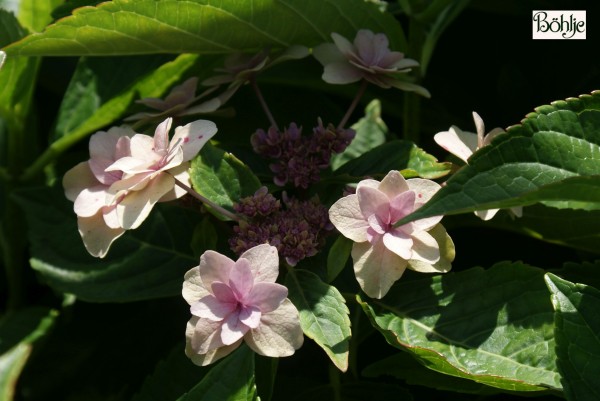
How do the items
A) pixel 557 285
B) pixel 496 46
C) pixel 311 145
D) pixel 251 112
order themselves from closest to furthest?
1. pixel 557 285
2. pixel 311 145
3. pixel 251 112
4. pixel 496 46

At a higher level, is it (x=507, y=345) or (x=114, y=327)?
(x=507, y=345)

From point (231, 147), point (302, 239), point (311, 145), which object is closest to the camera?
point (302, 239)

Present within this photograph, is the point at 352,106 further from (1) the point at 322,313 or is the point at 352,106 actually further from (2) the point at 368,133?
(1) the point at 322,313

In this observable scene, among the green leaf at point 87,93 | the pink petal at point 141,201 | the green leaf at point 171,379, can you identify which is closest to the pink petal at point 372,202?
the pink petal at point 141,201

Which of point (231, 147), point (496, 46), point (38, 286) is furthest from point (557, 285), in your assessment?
point (38, 286)

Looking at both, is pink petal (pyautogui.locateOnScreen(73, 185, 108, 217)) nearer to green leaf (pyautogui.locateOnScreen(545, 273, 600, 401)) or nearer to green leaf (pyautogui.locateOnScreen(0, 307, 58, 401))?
green leaf (pyautogui.locateOnScreen(0, 307, 58, 401))

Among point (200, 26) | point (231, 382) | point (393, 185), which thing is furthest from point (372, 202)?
point (200, 26)

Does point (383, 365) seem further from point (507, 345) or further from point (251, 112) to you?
point (251, 112)
